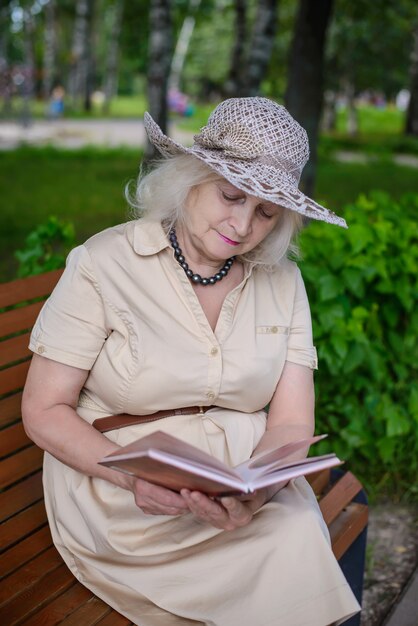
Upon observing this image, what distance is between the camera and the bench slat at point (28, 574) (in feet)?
7.43

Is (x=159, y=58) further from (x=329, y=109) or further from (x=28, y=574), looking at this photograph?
(x=329, y=109)

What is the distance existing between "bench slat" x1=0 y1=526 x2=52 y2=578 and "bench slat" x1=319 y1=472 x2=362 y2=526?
0.85m

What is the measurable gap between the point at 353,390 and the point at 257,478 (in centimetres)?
236

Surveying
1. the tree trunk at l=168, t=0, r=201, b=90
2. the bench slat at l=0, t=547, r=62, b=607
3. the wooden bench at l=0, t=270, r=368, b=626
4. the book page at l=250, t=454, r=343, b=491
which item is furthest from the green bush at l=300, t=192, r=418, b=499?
the tree trunk at l=168, t=0, r=201, b=90

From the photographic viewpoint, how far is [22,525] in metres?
2.56

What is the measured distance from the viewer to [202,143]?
237 centimetres

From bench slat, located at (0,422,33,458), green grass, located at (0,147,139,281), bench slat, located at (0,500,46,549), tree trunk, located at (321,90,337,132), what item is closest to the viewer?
bench slat, located at (0,500,46,549)

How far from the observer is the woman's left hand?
6.55 feet

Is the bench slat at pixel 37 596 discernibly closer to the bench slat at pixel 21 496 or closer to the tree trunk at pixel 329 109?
the bench slat at pixel 21 496

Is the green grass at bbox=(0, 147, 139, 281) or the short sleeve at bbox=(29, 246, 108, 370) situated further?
the green grass at bbox=(0, 147, 139, 281)

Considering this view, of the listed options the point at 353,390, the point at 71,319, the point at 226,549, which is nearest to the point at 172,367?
the point at 71,319

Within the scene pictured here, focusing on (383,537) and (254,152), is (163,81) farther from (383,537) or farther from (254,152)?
(254,152)

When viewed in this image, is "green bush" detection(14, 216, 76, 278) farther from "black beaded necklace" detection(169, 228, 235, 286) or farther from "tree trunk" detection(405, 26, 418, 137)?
"tree trunk" detection(405, 26, 418, 137)

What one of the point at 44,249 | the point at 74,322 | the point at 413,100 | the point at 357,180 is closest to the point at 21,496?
the point at 74,322
